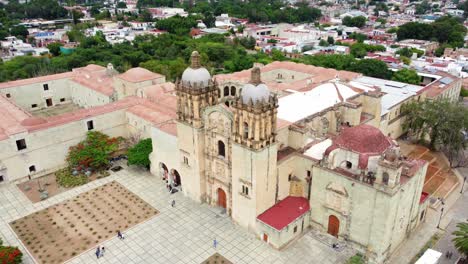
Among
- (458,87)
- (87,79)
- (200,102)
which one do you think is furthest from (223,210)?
(458,87)

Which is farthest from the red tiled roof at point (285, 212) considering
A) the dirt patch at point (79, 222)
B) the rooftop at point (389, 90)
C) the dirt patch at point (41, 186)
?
the dirt patch at point (41, 186)

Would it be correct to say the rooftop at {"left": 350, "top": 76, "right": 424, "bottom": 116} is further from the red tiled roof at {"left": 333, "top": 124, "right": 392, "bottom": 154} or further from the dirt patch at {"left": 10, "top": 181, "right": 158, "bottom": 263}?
the dirt patch at {"left": 10, "top": 181, "right": 158, "bottom": 263}

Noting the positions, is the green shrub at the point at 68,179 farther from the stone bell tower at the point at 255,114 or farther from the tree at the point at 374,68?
the tree at the point at 374,68

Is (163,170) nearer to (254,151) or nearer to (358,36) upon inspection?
(254,151)

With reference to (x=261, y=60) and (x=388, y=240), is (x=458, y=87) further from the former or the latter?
(x=388, y=240)

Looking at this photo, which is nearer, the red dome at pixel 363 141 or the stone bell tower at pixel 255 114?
the red dome at pixel 363 141

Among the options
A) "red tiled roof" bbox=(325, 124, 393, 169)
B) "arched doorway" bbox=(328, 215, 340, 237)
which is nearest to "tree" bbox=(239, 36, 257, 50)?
"red tiled roof" bbox=(325, 124, 393, 169)
